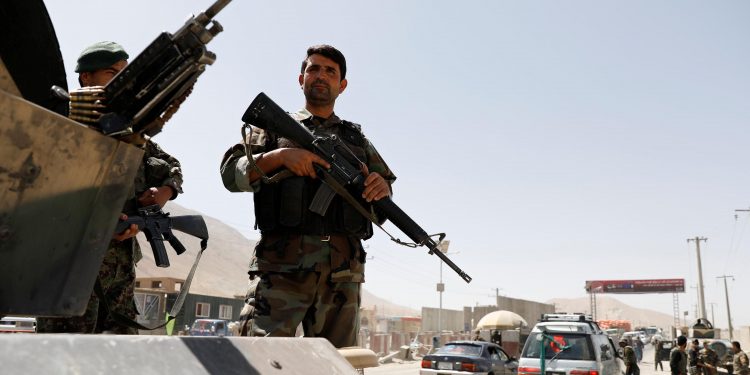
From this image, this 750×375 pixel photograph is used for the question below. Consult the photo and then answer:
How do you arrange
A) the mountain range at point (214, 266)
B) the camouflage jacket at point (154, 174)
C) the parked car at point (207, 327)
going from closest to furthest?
the camouflage jacket at point (154, 174), the parked car at point (207, 327), the mountain range at point (214, 266)

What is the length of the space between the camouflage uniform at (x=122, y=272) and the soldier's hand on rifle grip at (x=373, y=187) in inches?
35.0

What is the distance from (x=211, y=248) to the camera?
14812 cm

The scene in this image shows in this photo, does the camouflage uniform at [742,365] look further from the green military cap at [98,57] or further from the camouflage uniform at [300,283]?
the green military cap at [98,57]

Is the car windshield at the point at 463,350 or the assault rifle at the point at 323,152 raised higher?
the assault rifle at the point at 323,152

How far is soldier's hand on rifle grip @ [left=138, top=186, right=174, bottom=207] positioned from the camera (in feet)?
8.63

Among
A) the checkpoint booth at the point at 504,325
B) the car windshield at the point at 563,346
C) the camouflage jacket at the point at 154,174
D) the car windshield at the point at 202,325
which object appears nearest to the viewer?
the camouflage jacket at the point at 154,174

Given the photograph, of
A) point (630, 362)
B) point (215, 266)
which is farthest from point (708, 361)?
point (215, 266)

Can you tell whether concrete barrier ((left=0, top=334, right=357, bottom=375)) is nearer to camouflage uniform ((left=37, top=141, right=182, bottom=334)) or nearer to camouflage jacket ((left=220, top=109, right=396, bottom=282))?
camouflage jacket ((left=220, top=109, right=396, bottom=282))

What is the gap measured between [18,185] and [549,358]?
12989 mm

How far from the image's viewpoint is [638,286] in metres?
90.8

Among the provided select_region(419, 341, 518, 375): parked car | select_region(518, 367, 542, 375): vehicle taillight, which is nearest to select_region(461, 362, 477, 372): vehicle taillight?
select_region(419, 341, 518, 375): parked car

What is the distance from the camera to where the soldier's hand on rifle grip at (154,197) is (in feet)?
8.63

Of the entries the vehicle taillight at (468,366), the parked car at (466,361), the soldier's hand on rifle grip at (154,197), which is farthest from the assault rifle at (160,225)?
the vehicle taillight at (468,366)

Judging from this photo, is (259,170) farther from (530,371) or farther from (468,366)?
(468,366)
